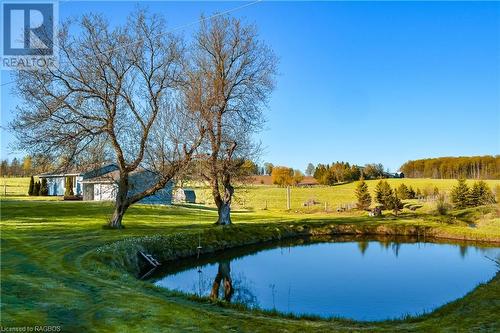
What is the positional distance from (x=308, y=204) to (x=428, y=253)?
27295 millimetres

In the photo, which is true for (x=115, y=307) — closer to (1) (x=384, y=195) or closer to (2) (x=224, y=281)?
(2) (x=224, y=281)

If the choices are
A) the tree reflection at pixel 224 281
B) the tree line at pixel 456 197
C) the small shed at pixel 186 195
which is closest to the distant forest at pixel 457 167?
the tree line at pixel 456 197

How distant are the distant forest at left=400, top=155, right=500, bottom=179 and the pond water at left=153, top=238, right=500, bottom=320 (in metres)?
66.2

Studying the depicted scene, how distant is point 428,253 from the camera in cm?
2281

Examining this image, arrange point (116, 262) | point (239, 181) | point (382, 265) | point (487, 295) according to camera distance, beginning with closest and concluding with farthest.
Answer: point (487, 295), point (116, 262), point (382, 265), point (239, 181)

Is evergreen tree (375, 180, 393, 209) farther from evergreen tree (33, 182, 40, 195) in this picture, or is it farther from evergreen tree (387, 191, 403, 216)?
evergreen tree (33, 182, 40, 195)

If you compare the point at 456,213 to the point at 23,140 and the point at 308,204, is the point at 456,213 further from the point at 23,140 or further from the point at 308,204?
the point at 23,140

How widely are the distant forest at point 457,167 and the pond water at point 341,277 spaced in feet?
217

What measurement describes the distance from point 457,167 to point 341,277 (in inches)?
3328

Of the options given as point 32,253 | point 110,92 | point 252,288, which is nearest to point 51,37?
point 110,92

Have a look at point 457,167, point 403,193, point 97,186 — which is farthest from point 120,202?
point 457,167

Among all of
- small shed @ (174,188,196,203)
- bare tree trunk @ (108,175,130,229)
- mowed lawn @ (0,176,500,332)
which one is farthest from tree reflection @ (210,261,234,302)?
small shed @ (174,188,196,203)

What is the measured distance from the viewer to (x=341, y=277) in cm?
1667

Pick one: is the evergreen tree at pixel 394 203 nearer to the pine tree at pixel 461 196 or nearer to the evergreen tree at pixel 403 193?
the pine tree at pixel 461 196
